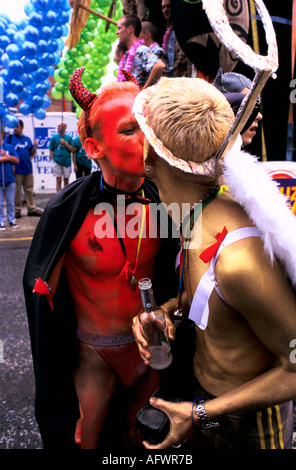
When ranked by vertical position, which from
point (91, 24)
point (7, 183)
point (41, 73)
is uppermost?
point (91, 24)

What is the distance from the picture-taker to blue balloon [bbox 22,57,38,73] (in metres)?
7.07

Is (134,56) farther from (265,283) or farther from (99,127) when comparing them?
(265,283)

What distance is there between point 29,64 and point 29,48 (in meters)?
0.28

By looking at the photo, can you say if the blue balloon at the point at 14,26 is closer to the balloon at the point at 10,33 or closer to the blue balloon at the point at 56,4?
the balloon at the point at 10,33

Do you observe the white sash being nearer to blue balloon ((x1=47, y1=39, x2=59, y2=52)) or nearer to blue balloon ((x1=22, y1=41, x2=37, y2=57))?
blue balloon ((x1=22, y1=41, x2=37, y2=57))

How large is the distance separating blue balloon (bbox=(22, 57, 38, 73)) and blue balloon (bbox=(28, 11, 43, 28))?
590 millimetres

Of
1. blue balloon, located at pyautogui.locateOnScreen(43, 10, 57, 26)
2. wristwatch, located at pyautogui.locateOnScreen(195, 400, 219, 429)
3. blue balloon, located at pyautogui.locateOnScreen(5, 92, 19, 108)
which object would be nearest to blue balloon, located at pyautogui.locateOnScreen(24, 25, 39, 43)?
blue balloon, located at pyautogui.locateOnScreen(43, 10, 57, 26)

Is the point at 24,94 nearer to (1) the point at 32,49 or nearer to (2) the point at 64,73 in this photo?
(1) the point at 32,49

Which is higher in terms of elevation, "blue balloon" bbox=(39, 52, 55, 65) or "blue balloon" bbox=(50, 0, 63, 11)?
"blue balloon" bbox=(50, 0, 63, 11)

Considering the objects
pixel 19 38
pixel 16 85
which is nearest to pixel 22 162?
pixel 16 85

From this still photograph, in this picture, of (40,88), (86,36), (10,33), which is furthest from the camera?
(86,36)

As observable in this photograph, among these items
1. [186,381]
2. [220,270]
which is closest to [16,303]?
[186,381]

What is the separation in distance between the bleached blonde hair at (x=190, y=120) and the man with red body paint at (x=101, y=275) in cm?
41

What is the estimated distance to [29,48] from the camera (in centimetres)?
689
